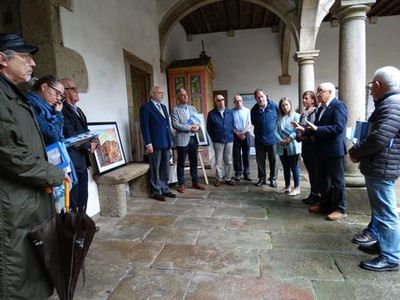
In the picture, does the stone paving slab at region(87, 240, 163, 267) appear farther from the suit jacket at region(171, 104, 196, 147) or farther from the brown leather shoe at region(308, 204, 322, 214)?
the suit jacket at region(171, 104, 196, 147)

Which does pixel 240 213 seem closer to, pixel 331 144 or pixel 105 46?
pixel 331 144

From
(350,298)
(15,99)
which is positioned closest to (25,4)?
(15,99)

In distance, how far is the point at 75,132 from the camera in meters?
2.40

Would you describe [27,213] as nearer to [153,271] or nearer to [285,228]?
[153,271]

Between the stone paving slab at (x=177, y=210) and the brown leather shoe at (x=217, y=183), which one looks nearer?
the stone paving slab at (x=177, y=210)

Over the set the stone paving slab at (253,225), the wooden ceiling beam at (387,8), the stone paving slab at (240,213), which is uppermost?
the wooden ceiling beam at (387,8)

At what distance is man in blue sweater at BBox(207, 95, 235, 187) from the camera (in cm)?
417

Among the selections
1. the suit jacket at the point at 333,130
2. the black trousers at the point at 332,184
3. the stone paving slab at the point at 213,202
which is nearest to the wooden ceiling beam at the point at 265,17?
the suit jacket at the point at 333,130

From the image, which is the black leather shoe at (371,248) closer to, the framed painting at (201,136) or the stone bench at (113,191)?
the stone bench at (113,191)

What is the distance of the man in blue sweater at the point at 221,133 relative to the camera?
417 cm

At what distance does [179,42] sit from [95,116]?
5.26 m

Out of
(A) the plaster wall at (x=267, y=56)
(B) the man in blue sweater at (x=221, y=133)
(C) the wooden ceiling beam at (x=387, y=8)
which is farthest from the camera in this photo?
(A) the plaster wall at (x=267, y=56)

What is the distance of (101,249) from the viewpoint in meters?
2.35

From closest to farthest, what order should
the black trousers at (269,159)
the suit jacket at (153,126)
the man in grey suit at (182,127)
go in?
1. the suit jacket at (153,126)
2. the man in grey suit at (182,127)
3. the black trousers at (269,159)
